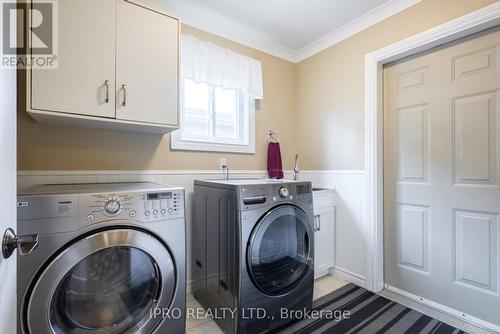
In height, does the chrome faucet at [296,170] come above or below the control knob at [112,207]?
above

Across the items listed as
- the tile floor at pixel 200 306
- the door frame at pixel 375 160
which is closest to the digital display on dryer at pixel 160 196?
the tile floor at pixel 200 306

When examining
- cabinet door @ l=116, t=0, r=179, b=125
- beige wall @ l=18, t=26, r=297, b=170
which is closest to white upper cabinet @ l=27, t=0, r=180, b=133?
cabinet door @ l=116, t=0, r=179, b=125

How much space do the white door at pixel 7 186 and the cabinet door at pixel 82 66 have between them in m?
0.60

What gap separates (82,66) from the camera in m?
1.34

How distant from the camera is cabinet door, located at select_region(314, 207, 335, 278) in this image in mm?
2252

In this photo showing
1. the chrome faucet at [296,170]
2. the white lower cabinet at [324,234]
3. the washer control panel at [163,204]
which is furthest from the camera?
the chrome faucet at [296,170]

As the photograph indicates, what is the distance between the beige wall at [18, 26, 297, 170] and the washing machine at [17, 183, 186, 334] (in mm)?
483

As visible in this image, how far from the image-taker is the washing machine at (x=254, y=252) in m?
1.44

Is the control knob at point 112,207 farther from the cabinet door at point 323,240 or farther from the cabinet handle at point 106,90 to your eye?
the cabinet door at point 323,240

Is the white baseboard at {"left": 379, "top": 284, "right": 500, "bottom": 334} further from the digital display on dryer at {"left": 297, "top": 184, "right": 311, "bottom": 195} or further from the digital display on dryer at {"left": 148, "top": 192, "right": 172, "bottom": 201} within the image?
the digital display on dryer at {"left": 148, "top": 192, "right": 172, "bottom": 201}

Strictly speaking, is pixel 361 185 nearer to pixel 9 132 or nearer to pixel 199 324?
pixel 199 324

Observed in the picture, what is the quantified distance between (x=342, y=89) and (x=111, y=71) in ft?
6.57

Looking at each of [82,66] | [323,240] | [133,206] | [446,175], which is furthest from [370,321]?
[82,66]

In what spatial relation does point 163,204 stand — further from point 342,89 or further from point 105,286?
point 342,89
